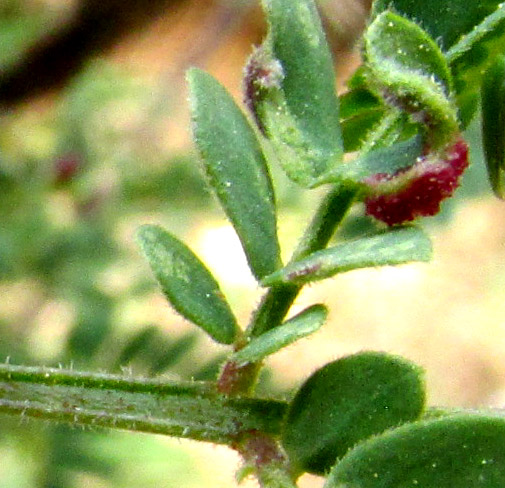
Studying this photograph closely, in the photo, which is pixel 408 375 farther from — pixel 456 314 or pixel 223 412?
pixel 456 314

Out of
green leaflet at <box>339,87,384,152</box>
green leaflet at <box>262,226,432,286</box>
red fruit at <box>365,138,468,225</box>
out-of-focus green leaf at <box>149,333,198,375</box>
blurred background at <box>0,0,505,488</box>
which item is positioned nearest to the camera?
green leaflet at <box>262,226,432,286</box>

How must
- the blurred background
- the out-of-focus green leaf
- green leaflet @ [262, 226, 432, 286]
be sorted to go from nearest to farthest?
green leaflet @ [262, 226, 432, 286]
the out-of-focus green leaf
the blurred background

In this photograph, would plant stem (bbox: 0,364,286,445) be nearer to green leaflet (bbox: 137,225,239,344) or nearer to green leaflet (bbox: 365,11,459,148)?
green leaflet (bbox: 137,225,239,344)

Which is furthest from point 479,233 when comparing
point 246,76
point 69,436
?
point 246,76

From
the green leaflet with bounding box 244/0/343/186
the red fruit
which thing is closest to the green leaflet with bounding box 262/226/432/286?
the red fruit

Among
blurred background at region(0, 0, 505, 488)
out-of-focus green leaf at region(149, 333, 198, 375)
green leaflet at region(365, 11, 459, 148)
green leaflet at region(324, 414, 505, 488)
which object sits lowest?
green leaflet at region(324, 414, 505, 488)
